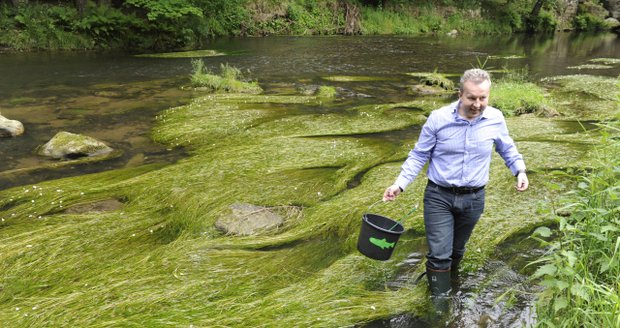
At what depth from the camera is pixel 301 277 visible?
13.6ft

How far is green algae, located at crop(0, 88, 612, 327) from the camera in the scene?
3590mm

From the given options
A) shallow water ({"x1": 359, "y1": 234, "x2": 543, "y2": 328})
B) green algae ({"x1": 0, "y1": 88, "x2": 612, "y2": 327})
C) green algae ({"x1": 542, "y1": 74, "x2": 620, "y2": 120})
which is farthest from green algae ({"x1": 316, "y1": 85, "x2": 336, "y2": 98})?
shallow water ({"x1": 359, "y1": 234, "x2": 543, "y2": 328})

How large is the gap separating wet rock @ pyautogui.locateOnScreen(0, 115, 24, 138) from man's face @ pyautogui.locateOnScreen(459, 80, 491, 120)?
8.10 meters

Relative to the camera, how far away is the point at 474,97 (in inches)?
126

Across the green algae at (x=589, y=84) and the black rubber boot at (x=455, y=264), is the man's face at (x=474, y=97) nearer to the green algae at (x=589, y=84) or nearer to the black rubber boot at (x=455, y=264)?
the black rubber boot at (x=455, y=264)

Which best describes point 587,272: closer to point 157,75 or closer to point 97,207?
point 97,207

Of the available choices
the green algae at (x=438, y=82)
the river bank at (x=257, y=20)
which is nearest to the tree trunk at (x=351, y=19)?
the river bank at (x=257, y=20)

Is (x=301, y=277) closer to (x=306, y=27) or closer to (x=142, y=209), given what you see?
(x=142, y=209)

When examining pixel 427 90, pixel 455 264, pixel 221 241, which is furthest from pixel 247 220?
pixel 427 90

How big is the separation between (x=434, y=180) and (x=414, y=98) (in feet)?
30.0

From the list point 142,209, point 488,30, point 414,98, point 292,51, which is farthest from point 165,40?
point 488,30

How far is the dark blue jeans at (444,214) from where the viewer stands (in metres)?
3.53

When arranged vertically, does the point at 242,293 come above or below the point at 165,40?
below

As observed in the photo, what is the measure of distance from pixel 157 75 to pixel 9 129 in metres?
6.51
